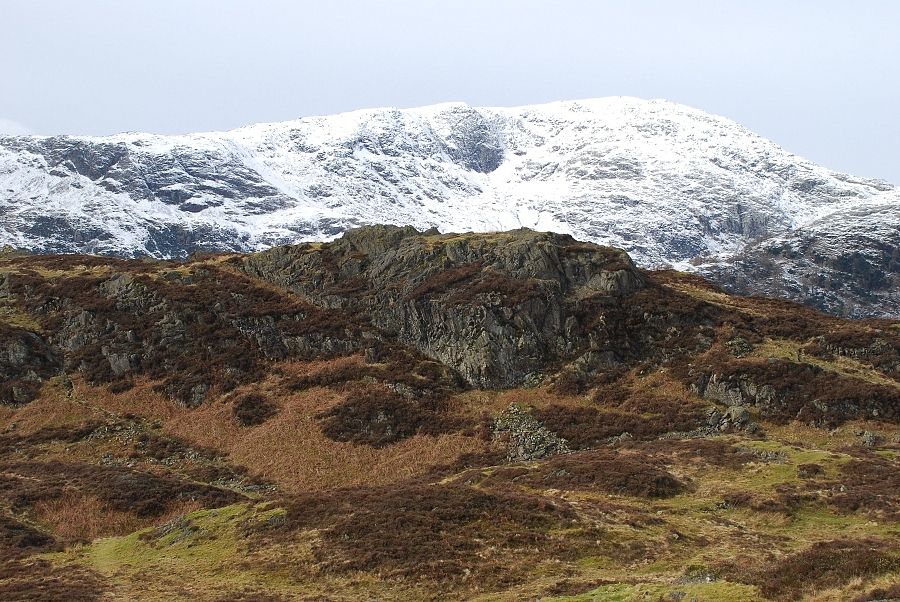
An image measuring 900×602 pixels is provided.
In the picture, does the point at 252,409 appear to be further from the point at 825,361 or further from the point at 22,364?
the point at 825,361

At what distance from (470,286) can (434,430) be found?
1620cm

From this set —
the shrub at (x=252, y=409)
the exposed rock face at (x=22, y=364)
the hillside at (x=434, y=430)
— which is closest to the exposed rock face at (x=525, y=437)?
the hillside at (x=434, y=430)

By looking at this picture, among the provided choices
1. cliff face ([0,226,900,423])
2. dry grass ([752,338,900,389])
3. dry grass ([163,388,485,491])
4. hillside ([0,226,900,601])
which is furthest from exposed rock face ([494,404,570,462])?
dry grass ([752,338,900,389])

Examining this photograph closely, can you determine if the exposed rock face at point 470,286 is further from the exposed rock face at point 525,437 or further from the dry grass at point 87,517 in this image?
the dry grass at point 87,517

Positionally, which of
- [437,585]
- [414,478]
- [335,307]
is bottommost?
[414,478]

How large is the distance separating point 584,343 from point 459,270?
548 inches

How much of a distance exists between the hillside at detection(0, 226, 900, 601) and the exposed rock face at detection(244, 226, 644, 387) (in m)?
0.22

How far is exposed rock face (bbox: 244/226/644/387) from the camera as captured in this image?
186 ft

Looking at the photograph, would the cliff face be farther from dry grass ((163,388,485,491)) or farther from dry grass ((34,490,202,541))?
dry grass ((34,490,202,541))

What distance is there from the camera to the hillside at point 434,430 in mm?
26641

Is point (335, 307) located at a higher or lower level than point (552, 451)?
higher

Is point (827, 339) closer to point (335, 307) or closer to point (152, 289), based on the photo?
point (335, 307)

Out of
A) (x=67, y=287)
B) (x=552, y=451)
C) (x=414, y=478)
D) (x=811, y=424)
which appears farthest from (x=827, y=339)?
(x=67, y=287)

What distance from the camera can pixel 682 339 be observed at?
56625 millimetres
